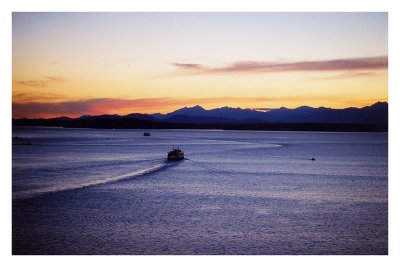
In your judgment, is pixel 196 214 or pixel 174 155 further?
pixel 174 155

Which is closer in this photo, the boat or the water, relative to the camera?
the water

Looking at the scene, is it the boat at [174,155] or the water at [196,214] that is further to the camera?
the boat at [174,155]

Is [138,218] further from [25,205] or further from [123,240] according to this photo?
[25,205]

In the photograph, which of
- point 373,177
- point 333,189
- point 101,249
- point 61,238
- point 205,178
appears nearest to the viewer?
point 101,249

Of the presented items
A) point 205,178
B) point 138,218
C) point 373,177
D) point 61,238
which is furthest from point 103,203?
point 373,177

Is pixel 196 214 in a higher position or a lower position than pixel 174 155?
lower

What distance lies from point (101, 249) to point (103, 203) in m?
6.01

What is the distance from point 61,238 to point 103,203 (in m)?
5.00

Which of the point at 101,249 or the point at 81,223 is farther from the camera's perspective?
the point at 81,223

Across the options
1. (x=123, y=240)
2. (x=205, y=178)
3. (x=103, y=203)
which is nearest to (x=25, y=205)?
(x=103, y=203)

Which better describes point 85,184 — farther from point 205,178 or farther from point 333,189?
point 333,189

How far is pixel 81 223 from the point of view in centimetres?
1452

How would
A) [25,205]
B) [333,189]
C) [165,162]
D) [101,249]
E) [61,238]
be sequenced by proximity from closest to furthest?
[101,249]
[61,238]
[25,205]
[333,189]
[165,162]

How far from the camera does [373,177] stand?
28.6 metres
